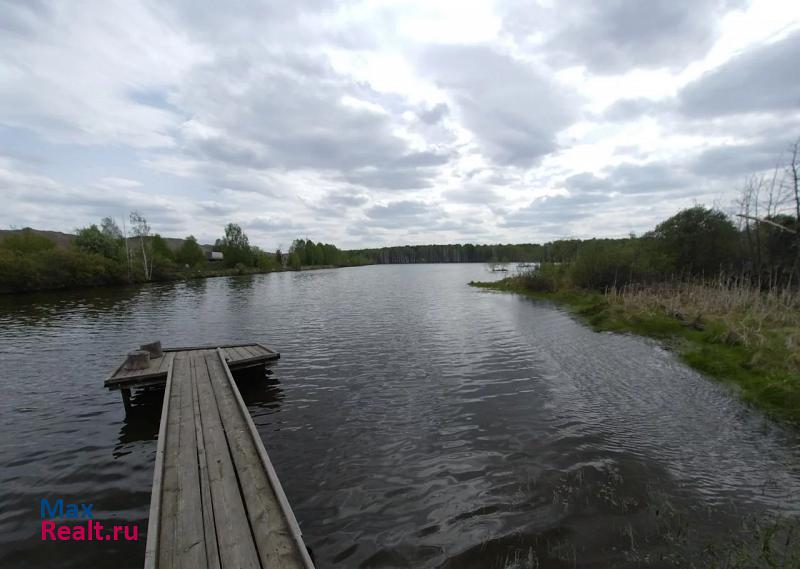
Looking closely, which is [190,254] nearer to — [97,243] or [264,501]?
[97,243]

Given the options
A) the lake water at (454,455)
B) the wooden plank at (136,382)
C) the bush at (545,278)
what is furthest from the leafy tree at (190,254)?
the wooden plank at (136,382)

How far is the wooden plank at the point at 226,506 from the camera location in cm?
418

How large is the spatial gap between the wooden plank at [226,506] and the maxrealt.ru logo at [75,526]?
1574mm

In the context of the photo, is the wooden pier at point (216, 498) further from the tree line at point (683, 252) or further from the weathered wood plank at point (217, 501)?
the tree line at point (683, 252)

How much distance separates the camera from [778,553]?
5.11 metres

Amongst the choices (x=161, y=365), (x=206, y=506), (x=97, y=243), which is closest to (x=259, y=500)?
(x=206, y=506)

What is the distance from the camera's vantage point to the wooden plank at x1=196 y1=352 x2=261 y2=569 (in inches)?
165

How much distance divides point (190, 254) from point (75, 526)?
374 ft

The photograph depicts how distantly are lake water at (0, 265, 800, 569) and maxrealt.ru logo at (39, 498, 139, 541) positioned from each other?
0.13 meters

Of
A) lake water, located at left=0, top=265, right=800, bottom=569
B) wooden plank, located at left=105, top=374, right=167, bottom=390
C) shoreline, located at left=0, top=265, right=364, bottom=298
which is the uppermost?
shoreline, located at left=0, top=265, right=364, bottom=298

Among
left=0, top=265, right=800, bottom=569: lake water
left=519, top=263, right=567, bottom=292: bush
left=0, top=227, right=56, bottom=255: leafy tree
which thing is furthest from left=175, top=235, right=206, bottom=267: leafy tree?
left=0, top=265, right=800, bottom=569: lake water

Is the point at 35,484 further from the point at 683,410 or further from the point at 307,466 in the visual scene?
the point at 683,410

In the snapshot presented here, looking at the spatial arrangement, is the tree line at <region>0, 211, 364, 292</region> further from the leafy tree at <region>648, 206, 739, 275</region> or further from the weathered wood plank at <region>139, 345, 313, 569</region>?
the leafy tree at <region>648, 206, 739, 275</region>

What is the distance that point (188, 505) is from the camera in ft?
16.6
